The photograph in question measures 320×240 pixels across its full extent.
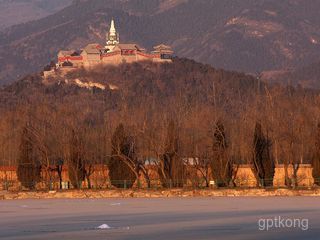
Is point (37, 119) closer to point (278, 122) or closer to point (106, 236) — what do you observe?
point (278, 122)

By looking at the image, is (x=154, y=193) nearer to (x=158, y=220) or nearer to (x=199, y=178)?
(x=199, y=178)

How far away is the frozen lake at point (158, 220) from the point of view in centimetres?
2809

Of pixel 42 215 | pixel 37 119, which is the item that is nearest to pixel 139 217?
pixel 42 215

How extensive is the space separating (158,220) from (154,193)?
21.5 metres

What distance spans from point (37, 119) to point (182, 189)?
24.5m

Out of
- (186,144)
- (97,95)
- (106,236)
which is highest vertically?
(97,95)

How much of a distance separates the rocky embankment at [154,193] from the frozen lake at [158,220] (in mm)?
9167

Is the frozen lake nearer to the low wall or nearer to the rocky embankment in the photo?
the rocky embankment

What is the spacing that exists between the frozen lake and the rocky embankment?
361 inches

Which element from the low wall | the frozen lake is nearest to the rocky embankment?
the low wall

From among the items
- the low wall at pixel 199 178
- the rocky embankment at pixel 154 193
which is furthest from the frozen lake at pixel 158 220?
the low wall at pixel 199 178

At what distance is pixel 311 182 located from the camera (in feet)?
198

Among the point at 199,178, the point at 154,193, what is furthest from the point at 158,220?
the point at 199,178

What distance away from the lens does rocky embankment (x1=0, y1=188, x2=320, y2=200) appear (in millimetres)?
52312
